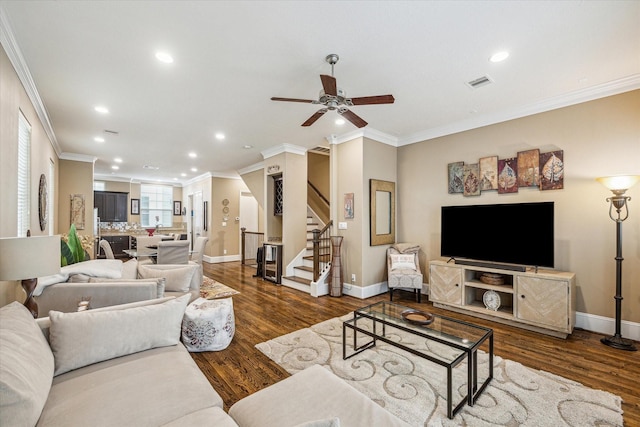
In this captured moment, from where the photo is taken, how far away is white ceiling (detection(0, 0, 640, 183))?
80.7 inches

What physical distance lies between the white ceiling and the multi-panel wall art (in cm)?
62

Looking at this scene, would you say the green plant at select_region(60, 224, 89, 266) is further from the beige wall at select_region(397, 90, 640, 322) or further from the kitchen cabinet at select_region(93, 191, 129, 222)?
the kitchen cabinet at select_region(93, 191, 129, 222)

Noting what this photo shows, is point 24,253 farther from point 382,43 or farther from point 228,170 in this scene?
point 228,170

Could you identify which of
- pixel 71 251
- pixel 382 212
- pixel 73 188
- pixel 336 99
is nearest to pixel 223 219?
pixel 73 188

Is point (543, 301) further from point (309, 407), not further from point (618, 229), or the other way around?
point (309, 407)

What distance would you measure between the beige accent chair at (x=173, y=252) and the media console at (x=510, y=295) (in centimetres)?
426

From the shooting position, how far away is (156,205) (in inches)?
410

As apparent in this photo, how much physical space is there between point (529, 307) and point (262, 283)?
4574 millimetres

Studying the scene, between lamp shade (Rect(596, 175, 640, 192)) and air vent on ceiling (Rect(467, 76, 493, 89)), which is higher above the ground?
air vent on ceiling (Rect(467, 76, 493, 89))

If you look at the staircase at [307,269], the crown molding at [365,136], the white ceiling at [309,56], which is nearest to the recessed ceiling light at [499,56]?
the white ceiling at [309,56]

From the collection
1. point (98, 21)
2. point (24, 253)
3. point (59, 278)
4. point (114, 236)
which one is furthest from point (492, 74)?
point (114, 236)

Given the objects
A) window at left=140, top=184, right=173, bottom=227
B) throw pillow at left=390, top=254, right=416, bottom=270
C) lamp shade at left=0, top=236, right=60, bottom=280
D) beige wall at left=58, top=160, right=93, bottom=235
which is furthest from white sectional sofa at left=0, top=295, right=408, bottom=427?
window at left=140, top=184, right=173, bottom=227

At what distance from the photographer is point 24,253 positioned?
174 cm

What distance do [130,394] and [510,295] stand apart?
173 inches
